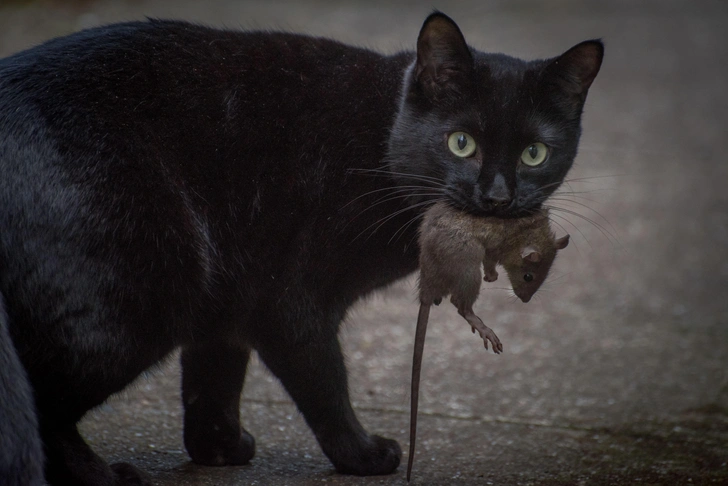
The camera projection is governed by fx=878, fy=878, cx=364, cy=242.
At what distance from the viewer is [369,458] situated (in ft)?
8.68

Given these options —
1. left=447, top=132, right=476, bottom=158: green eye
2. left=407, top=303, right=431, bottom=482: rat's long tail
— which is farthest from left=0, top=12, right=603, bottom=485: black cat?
left=407, top=303, right=431, bottom=482: rat's long tail

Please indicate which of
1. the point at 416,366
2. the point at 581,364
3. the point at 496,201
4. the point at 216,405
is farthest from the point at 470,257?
the point at 581,364

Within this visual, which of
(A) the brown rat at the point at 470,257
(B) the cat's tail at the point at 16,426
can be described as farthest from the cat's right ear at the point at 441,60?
(B) the cat's tail at the point at 16,426

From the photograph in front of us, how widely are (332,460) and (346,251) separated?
2.09 feet

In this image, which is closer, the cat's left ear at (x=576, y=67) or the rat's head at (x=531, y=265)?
the rat's head at (x=531, y=265)

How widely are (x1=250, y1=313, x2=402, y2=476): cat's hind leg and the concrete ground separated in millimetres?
72

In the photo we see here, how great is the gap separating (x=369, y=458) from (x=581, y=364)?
4.65 ft

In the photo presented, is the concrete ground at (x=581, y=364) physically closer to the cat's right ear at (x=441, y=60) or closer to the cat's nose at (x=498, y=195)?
the cat's nose at (x=498, y=195)

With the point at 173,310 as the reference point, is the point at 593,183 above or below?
above

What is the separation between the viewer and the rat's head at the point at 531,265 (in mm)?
2438

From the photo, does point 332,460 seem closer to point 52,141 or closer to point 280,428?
point 280,428

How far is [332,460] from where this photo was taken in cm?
262

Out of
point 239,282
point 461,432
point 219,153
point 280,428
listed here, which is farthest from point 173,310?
point 461,432

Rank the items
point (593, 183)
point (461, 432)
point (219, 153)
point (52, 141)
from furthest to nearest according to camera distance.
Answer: point (593, 183), point (461, 432), point (219, 153), point (52, 141)
